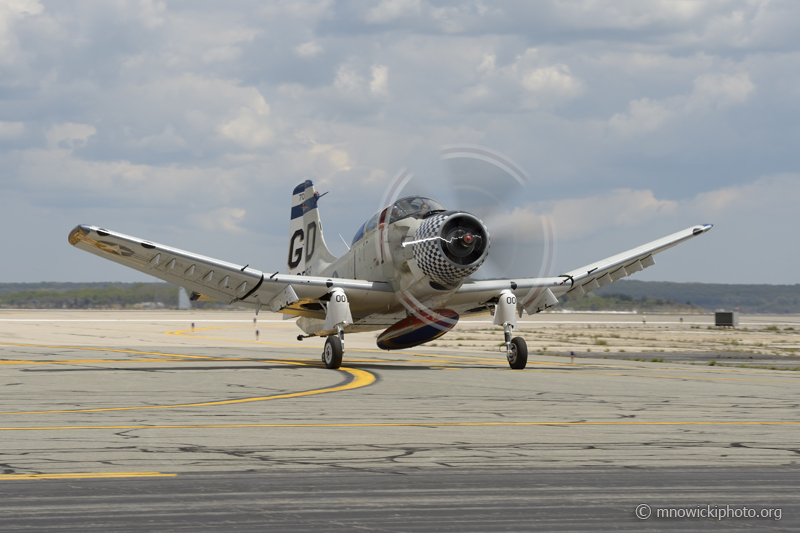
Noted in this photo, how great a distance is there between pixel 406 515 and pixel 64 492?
2.83m

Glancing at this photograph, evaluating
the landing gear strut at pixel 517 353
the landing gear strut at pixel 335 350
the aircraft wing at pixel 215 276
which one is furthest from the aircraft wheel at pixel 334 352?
the landing gear strut at pixel 517 353

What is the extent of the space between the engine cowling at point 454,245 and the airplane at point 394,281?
0.02m

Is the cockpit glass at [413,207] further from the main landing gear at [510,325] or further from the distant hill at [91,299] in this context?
the distant hill at [91,299]

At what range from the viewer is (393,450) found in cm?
829

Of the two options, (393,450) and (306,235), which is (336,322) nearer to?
(306,235)

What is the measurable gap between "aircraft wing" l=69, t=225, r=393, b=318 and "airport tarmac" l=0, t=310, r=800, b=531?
4382mm

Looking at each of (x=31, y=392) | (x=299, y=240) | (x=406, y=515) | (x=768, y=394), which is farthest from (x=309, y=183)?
(x=406, y=515)

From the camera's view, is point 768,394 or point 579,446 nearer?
point 579,446

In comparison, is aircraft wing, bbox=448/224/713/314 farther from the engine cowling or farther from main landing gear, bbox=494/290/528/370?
the engine cowling

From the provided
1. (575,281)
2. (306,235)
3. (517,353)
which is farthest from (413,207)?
(306,235)

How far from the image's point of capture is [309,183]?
96.3 feet

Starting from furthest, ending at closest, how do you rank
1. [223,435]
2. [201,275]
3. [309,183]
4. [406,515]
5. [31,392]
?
1. [309,183]
2. [201,275]
3. [31,392]
4. [223,435]
5. [406,515]

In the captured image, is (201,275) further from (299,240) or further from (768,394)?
(768,394)

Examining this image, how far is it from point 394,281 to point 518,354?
3.93 meters
